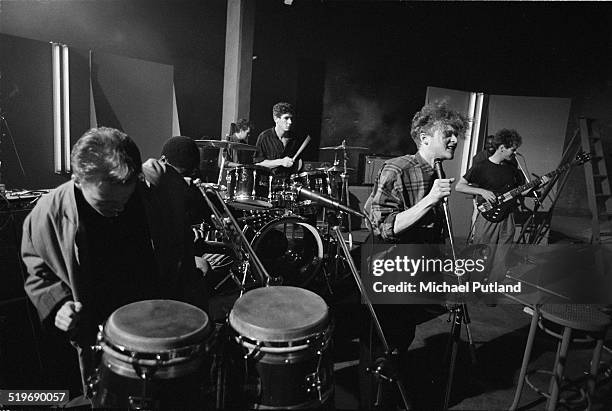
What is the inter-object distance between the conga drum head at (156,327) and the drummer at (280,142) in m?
4.04

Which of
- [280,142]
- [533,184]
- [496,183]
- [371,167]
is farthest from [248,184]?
[533,184]

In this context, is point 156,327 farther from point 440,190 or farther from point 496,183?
point 496,183

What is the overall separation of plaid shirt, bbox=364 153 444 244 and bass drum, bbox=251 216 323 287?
217 cm

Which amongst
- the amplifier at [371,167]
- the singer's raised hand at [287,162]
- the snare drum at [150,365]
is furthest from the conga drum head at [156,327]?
the amplifier at [371,167]

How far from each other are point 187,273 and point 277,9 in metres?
6.74

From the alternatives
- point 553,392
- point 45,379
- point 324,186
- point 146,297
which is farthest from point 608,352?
point 45,379

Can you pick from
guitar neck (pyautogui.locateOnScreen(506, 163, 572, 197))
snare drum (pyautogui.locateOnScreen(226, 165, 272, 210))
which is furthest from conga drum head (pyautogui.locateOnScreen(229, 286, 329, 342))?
guitar neck (pyautogui.locateOnScreen(506, 163, 572, 197))

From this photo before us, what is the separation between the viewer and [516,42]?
8.59m

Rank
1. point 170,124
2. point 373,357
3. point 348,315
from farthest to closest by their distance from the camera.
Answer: point 170,124 → point 348,315 → point 373,357

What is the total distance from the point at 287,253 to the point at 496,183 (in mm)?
2950

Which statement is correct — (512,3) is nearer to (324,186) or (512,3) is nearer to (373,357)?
(324,186)

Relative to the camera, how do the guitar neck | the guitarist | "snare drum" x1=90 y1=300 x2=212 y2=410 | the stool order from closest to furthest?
"snare drum" x1=90 y1=300 x2=212 y2=410, the stool, the guitar neck, the guitarist

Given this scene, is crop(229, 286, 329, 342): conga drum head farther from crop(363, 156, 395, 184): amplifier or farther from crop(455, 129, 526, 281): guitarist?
crop(363, 156, 395, 184): amplifier

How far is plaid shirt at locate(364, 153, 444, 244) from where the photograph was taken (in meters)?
2.61
